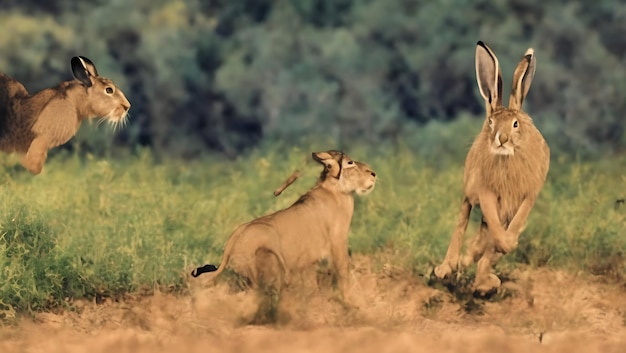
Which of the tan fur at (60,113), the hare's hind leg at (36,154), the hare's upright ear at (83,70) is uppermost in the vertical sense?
the hare's upright ear at (83,70)

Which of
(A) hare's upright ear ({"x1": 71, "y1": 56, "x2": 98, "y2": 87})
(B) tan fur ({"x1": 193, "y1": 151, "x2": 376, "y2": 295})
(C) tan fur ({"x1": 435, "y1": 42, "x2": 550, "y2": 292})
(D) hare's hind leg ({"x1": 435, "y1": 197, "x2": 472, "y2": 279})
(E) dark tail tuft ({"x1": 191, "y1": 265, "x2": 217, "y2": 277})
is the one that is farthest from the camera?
(A) hare's upright ear ({"x1": 71, "y1": 56, "x2": 98, "y2": 87})

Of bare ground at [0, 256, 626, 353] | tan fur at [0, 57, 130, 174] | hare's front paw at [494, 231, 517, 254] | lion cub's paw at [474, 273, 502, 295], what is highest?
tan fur at [0, 57, 130, 174]

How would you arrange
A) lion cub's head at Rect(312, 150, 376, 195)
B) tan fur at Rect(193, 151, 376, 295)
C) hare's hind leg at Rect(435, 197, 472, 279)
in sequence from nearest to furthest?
tan fur at Rect(193, 151, 376, 295), lion cub's head at Rect(312, 150, 376, 195), hare's hind leg at Rect(435, 197, 472, 279)

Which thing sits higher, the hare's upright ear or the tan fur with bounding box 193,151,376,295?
the hare's upright ear

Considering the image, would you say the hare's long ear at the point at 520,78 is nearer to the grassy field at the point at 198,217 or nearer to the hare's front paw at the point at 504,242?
the hare's front paw at the point at 504,242

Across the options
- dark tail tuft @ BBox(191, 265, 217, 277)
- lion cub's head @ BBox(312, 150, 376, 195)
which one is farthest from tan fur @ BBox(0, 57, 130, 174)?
lion cub's head @ BBox(312, 150, 376, 195)

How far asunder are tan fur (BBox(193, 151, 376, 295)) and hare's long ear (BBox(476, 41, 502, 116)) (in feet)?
2.80

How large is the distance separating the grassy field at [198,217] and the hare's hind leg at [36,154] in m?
0.34

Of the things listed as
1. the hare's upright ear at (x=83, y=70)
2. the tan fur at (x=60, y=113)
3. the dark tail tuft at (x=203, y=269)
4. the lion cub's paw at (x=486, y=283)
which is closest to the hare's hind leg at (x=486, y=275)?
the lion cub's paw at (x=486, y=283)

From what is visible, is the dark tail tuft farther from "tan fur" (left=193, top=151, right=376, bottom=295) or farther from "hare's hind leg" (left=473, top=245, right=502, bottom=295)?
"hare's hind leg" (left=473, top=245, right=502, bottom=295)

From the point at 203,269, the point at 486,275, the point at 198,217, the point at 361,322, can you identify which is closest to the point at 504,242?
the point at 486,275

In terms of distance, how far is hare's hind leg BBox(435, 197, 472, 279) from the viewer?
902cm

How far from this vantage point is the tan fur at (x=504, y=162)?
8.57m

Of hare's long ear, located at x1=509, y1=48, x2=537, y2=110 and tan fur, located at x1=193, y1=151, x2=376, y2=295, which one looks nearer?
tan fur, located at x1=193, y1=151, x2=376, y2=295
